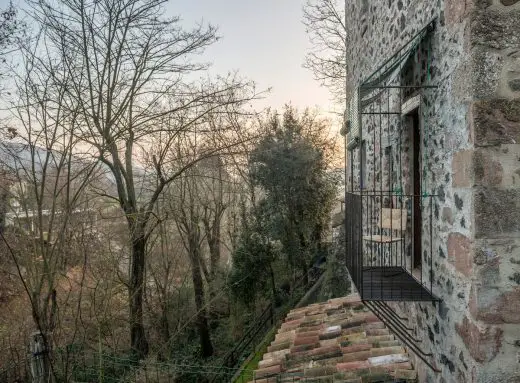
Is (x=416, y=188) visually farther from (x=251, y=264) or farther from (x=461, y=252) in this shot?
(x=251, y=264)

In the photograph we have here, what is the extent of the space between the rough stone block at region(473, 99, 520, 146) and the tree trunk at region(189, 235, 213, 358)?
448 inches

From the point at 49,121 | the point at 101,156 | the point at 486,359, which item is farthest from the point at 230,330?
the point at 486,359

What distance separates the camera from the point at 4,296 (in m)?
11.1

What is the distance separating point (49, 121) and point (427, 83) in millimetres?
6180

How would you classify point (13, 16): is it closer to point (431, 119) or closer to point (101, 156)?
point (101, 156)

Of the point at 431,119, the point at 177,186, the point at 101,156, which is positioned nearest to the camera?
the point at 431,119

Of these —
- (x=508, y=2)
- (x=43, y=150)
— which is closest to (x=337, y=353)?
(x=508, y=2)

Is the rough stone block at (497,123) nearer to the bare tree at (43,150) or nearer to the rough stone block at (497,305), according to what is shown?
the rough stone block at (497,305)

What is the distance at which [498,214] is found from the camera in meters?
2.65

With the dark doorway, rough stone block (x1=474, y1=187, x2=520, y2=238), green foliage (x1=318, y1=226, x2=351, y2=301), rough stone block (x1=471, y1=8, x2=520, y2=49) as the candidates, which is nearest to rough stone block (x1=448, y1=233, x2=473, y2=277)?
rough stone block (x1=474, y1=187, x2=520, y2=238)

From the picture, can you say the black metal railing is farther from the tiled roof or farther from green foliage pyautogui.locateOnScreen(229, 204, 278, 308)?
green foliage pyautogui.locateOnScreen(229, 204, 278, 308)

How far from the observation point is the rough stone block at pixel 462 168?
2.72 m

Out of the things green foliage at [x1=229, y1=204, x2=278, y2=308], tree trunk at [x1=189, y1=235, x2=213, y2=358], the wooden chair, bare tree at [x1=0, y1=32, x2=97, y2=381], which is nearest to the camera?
the wooden chair

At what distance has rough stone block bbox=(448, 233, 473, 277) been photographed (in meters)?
2.74
